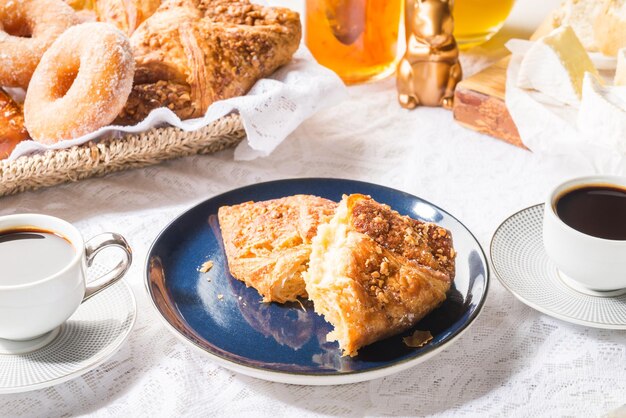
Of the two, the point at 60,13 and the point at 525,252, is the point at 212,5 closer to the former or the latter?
the point at 60,13

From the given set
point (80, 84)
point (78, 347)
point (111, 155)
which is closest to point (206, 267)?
point (78, 347)

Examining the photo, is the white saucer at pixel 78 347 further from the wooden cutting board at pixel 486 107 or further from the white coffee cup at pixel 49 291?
the wooden cutting board at pixel 486 107

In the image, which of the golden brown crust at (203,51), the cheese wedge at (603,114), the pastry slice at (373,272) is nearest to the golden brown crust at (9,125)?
the golden brown crust at (203,51)

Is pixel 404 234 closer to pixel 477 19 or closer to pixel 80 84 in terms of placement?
pixel 80 84

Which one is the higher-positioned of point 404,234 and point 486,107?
point 404,234

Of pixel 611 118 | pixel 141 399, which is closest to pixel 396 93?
pixel 611 118
